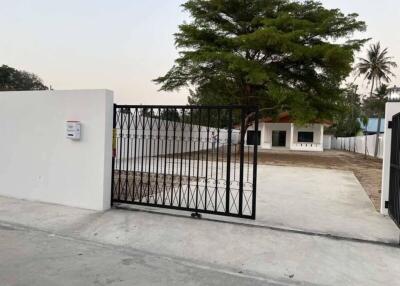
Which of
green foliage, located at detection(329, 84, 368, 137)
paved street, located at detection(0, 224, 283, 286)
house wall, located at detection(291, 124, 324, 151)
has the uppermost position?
green foliage, located at detection(329, 84, 368, 137)

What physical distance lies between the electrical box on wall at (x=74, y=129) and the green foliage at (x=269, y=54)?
13.6 m

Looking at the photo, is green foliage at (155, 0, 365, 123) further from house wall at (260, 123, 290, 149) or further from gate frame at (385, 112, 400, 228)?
house wall at (260, 123, 290, 149)

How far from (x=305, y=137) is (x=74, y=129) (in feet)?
106

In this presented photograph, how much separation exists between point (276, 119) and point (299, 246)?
31.6m

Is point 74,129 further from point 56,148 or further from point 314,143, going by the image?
point 314,143

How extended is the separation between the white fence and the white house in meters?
3.33

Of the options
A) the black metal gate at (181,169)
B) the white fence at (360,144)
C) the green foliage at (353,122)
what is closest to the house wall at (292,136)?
the white fence at (360,144)

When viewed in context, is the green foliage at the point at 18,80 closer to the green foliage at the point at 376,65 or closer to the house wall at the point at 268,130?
the house wall at the point at 268,130

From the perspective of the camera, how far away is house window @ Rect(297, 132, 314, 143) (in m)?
35.0

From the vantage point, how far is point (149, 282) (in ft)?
11.0

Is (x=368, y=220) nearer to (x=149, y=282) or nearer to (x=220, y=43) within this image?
(x=149, y=282)

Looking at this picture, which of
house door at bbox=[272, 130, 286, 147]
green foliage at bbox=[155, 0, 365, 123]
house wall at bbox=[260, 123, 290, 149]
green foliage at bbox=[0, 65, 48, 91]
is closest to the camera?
green foliage at bbox=[155, 0, 365, 123]

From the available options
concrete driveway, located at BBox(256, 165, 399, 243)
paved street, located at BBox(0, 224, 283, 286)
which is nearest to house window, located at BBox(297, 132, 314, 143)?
concrete driveway, located at BBox(256, 165, 399, 243)

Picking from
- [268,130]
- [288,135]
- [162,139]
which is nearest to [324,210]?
[162,139]
